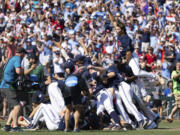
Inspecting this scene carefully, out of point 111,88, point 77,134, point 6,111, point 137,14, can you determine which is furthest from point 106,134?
point 137,14

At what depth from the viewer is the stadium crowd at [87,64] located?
11656mm

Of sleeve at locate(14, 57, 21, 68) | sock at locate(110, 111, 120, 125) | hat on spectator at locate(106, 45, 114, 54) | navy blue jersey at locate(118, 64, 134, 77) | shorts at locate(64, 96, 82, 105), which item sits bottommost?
sock at locate(110, 111, 120, 125)

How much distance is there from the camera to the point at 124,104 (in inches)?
500

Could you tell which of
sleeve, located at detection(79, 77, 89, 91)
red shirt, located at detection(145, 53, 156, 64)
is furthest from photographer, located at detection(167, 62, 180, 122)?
red shirt, located at detection(145, 53, 156, 64)

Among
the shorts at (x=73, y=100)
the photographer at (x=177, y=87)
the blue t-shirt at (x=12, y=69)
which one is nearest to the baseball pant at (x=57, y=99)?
the shorts at (x=73, y=100)

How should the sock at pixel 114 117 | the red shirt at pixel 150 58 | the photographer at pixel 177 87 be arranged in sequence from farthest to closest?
the red shirt at pixel 150 58 → the photographer at pixel 177 87 → the sock at pixel 114 117

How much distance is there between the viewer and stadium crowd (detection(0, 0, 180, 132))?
38.2 feet

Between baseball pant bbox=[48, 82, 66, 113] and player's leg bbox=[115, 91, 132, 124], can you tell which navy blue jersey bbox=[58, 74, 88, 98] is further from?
player's leg bbox=[115, 91, 132, 124]

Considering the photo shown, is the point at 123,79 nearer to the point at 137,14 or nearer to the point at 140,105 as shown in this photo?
the point at 140,105

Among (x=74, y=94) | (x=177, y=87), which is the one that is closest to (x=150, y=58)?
(x=177, y=87)

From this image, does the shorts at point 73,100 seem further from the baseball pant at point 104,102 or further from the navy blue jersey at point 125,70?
the navy blue jersey at point 125,70

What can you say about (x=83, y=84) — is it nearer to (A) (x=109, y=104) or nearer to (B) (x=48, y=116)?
(A) (x=109, y=104)

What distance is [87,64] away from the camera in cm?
1266

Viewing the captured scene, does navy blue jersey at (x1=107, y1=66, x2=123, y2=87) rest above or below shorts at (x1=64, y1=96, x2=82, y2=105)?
above
